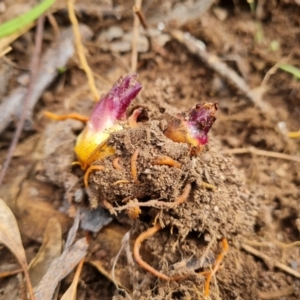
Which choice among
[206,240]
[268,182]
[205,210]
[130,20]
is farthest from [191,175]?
[130,20]

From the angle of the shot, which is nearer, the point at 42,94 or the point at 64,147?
the point at 64,147

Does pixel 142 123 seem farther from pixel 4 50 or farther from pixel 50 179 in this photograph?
pixel 4 50

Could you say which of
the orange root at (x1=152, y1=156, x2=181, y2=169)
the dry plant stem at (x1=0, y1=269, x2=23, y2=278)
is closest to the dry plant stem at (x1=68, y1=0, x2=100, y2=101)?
the orange root at (x1=152, y1=156, x2=181, y2=169)

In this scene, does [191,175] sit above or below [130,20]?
below

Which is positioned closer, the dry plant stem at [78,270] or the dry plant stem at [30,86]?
the dry plant stem at [78,270]

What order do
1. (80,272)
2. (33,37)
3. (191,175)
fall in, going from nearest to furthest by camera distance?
(191,175) < (80,272) < (33,37)

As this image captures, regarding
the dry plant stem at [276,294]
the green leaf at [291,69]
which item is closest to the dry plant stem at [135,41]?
the green leaf at [291,69]

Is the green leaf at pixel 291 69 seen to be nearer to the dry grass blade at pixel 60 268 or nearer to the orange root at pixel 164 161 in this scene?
the orange root at pixel 164 161
